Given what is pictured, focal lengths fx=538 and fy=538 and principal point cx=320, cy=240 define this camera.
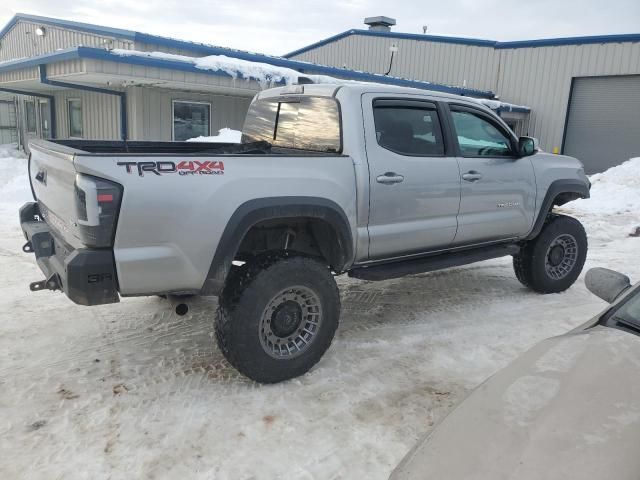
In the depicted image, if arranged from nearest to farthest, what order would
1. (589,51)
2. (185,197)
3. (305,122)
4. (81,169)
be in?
(81,169)
(185,197)
(305,122)
(589,51)

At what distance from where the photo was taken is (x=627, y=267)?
7.04 meters

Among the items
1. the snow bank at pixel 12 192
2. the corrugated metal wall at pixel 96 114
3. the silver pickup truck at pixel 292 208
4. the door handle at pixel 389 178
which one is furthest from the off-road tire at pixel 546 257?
the corrugated metal wall at pixel 96 114

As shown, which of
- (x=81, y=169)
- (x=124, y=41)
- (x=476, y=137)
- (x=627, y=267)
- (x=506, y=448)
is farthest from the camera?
(x=124, y=41)

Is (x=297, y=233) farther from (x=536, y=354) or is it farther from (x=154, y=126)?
(x=154, y=126)

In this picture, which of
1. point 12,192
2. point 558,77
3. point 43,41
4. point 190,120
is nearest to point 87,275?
point 12,192

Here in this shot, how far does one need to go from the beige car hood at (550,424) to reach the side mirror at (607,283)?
43 centimetres

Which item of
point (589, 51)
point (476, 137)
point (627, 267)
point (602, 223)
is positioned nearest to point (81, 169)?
point (476, 137)

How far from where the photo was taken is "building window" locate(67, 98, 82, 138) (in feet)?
53.8

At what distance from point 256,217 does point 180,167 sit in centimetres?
60

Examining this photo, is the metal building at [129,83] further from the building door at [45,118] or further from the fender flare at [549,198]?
the fender flare at [549,198]

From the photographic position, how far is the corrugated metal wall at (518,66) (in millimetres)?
→ 17812

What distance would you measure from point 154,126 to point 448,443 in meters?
13.1

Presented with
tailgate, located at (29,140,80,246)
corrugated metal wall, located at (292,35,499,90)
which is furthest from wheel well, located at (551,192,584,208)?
corrugated metal wall, located at (292,35,499,90)

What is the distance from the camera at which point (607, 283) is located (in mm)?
2861
